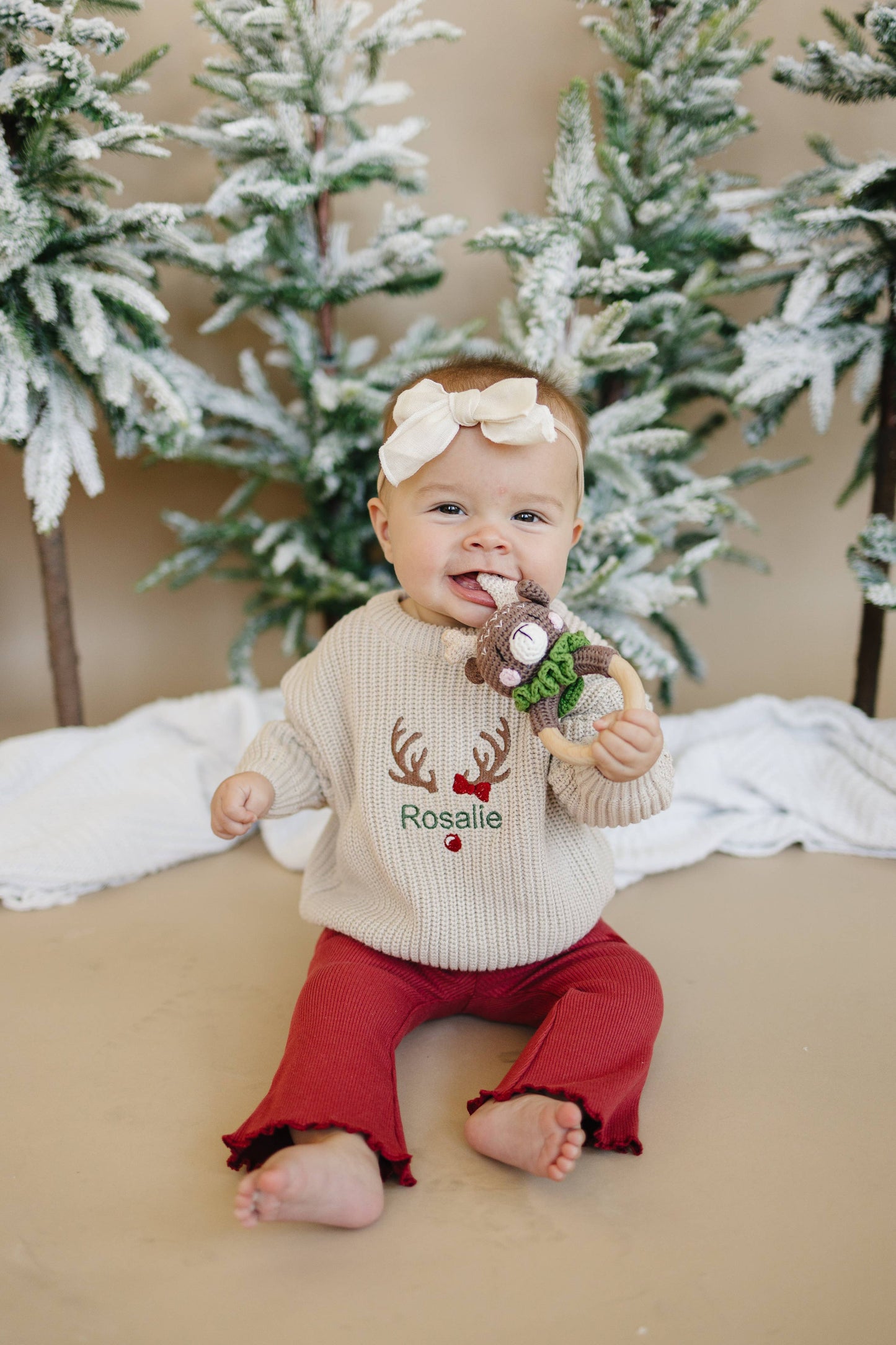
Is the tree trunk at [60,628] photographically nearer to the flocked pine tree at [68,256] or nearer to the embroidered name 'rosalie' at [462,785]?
the flocked pine tree at [68,256]

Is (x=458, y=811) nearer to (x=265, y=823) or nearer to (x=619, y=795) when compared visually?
(x=619, y=795)

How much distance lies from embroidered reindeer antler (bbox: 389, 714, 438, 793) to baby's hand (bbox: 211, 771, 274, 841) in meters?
0.13

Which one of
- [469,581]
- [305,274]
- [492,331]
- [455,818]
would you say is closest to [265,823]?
[455,818]

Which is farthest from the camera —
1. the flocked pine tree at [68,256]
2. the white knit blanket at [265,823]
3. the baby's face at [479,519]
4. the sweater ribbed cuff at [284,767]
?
the white knit blanket at [265,823]

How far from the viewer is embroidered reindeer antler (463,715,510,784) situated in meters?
0.94

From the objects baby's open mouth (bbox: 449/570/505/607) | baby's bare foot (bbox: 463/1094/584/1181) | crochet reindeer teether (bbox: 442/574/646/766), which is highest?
baby's open mouth (bbox: 449/570/505/607)

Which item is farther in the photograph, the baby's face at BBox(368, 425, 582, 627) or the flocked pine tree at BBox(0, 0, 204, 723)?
the flocked pine tree at BBox(0, 0, 204, 723)

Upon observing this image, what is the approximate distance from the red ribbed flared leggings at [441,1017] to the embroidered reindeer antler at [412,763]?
0.18m

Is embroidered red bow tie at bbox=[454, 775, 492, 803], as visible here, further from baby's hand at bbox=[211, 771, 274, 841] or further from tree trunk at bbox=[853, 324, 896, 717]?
tree trunk at bbox=[853, 324, 896, 717]

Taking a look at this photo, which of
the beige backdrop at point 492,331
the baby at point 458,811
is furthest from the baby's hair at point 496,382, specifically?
the beige backdrop at point 492,331

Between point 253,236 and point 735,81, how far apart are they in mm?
768

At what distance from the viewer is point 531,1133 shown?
77cm

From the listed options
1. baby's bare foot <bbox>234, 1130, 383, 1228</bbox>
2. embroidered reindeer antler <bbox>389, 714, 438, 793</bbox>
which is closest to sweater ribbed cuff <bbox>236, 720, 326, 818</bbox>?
embroidered reindeer antler <bbox>389, 714, 438, 793</bbox>

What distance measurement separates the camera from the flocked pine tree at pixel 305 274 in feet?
4.70
